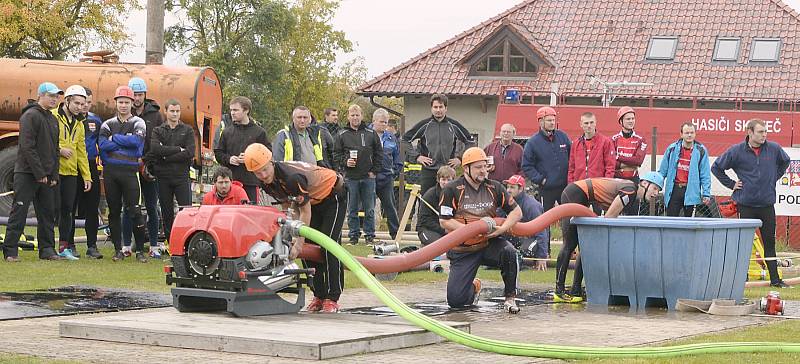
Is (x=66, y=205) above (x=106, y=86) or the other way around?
the other way around

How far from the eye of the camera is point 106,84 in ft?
67.8

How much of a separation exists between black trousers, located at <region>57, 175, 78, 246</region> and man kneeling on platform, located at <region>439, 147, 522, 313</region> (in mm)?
5369

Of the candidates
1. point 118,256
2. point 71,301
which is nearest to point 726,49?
point 118,256

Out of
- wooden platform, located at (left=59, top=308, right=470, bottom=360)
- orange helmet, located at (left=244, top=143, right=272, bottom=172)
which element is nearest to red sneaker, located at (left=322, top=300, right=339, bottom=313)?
wooden platform, located at (left=59, top=308, right=470, bottom=360)

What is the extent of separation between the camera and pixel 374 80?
146 ft

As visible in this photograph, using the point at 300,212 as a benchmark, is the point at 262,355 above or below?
below

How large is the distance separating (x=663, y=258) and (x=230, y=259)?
4457 mm

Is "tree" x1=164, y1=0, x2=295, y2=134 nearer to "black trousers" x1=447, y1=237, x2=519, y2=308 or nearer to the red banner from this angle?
the red banner

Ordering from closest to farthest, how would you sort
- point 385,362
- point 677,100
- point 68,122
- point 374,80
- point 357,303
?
1. point 385,362
2. point 357,303
3. point 68,122
4. point 677,100
5. point 374,80

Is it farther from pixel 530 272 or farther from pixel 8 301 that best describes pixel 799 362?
pixel 530 272

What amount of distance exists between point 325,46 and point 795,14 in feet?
97.6

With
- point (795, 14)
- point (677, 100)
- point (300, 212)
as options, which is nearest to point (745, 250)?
point (300, 212)

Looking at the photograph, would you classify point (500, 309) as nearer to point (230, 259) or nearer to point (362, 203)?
point (230, 259)

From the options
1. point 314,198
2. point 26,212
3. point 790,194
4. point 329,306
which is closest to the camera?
point 314,198
